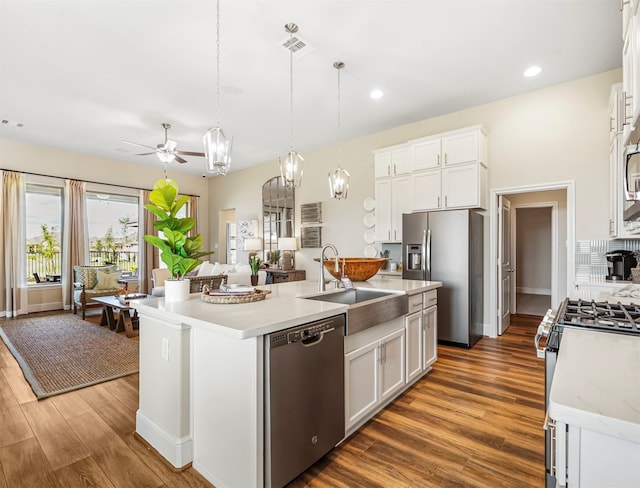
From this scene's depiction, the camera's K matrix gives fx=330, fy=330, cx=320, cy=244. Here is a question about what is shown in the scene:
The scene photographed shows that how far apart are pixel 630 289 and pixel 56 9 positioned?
16.5 ft

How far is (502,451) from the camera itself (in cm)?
202

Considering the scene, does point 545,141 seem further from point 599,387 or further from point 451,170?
point 599,387

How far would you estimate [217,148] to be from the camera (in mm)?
2695

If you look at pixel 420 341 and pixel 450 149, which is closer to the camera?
pixel 420 341

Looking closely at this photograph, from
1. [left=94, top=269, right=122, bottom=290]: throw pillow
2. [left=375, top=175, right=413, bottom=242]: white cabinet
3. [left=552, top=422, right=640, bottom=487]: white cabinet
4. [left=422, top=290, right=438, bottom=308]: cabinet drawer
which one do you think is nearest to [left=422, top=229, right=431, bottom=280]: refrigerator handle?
[left=375, top=175, right=413, bottom=242]: white cabinet

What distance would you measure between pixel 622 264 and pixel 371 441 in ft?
10.4

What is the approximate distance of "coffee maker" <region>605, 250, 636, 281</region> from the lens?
3.33 meters

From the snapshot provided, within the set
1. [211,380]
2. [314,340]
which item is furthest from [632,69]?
[211,380]

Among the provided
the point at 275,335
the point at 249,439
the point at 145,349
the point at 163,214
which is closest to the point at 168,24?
the point at 163,214

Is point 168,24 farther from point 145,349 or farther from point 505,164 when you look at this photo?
point 505,164

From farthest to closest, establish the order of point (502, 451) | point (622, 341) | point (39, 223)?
point (39, 223) < point (502, 451) < point (622, 341)

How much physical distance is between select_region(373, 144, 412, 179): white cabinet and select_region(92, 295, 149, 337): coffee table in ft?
13.3

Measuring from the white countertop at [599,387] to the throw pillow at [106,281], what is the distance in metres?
6.93

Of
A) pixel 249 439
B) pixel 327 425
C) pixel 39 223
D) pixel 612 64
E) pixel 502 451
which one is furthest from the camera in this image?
pixel 39 223
